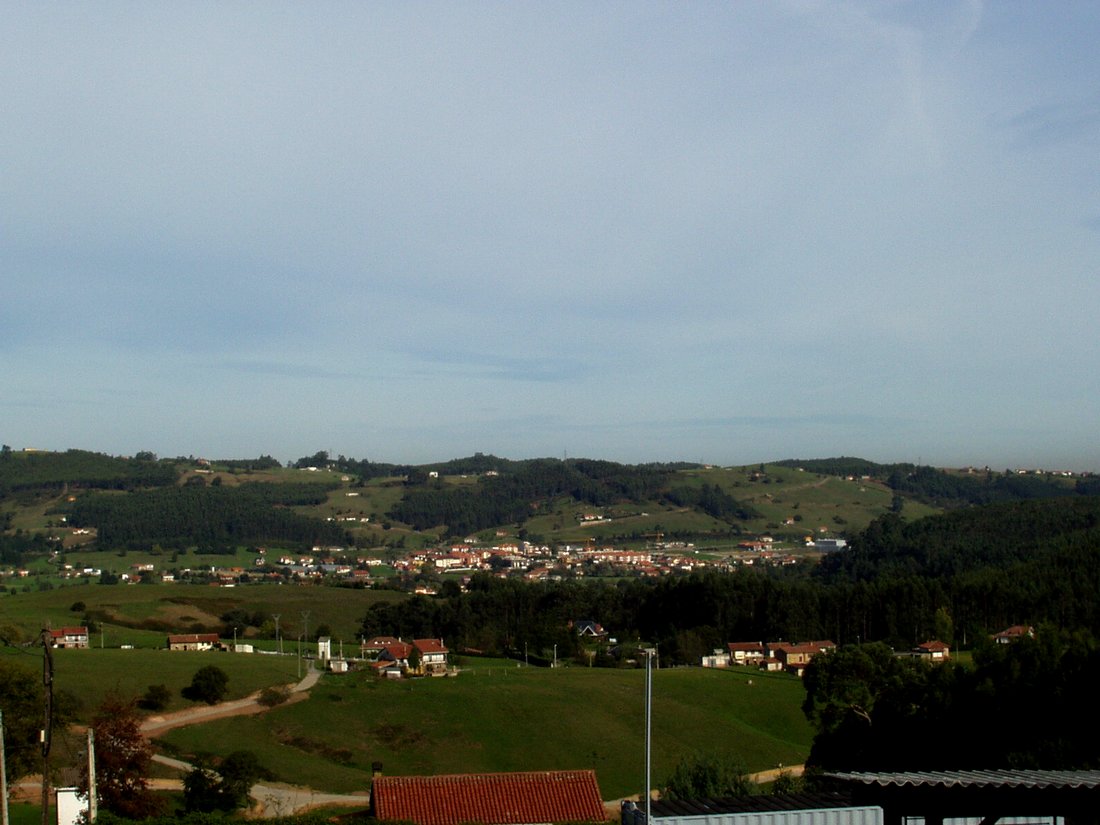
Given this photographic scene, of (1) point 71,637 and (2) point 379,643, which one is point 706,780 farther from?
(1) point 71,637

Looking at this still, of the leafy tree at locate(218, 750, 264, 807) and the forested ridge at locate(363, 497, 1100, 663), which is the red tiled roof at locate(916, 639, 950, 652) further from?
the leafy tree at locate(218, 750, 264, 807)

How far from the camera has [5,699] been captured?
33562 mm

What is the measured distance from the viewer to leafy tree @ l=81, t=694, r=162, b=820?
30844mm

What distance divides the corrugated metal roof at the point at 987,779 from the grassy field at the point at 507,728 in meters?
32.4

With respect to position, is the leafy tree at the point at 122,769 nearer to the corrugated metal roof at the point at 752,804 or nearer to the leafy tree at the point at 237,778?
the leafy tree at the point at 237,778

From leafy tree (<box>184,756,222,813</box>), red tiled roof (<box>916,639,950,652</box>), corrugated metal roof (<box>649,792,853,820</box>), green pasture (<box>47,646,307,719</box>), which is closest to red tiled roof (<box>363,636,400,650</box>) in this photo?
green pasture (<box>47,646,307,719</box>)

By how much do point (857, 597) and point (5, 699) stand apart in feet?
238

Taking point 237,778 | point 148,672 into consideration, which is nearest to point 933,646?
point 148,672

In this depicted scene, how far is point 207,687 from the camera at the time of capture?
5353cm

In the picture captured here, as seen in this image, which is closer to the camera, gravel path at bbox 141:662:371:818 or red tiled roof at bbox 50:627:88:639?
Result: gravel path at bbox 141:662:371:818

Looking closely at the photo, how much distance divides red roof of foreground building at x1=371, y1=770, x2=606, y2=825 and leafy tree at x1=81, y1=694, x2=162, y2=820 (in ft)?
23.7

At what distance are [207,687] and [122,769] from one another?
22.1 m

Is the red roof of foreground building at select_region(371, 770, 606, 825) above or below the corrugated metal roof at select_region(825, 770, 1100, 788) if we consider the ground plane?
below

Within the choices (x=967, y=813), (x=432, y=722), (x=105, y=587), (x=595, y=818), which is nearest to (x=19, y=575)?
(x=105, y=587)
